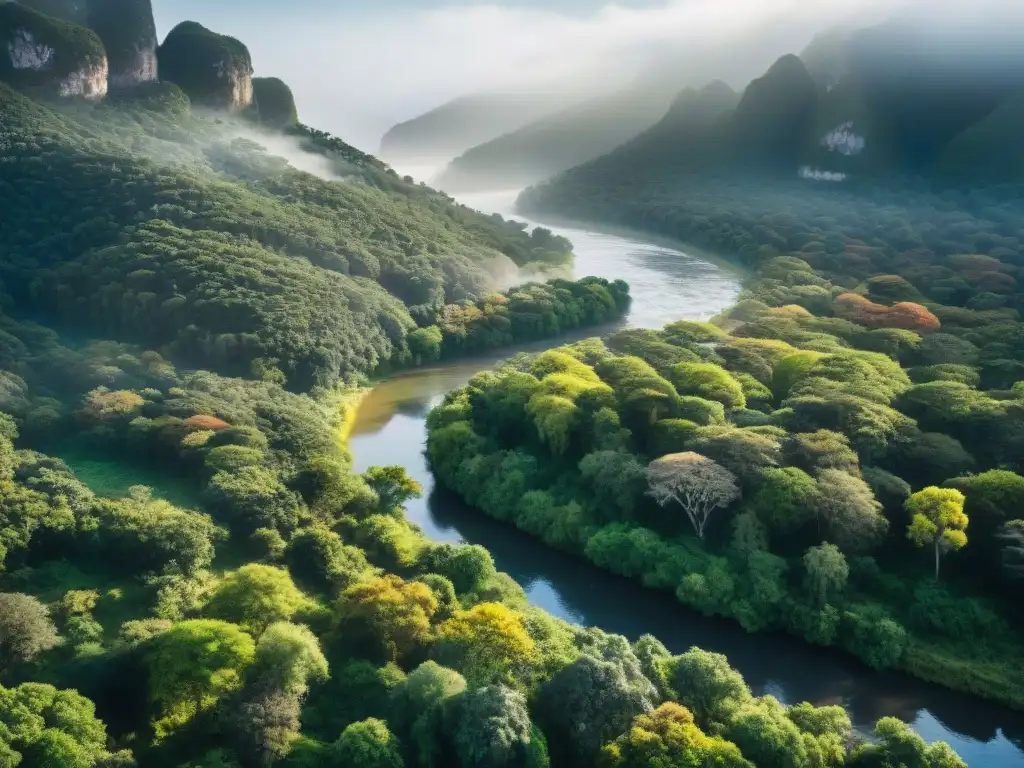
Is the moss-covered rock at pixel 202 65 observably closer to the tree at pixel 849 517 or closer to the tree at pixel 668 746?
the tree at pixel 849 517

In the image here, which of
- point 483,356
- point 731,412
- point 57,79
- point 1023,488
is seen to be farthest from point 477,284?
point 1023,488

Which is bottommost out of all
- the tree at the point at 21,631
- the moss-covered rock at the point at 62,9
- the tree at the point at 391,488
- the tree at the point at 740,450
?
the tree at the point at 391,488

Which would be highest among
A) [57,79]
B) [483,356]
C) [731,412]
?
[57,79]

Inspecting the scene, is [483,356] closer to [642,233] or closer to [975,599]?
[975,599]

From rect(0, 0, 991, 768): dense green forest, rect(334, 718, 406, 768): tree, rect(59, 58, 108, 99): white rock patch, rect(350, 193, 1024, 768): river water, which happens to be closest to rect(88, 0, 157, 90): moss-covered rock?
rect(59, 58, 108, 99): white rock patch

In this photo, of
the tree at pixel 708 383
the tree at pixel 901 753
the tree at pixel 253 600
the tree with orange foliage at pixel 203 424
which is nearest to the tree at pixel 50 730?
the tree at pixel 253 600

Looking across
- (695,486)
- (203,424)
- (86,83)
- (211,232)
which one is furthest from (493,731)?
(86,83)
